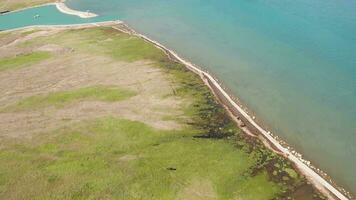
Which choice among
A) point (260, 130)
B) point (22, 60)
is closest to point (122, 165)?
point (260, 130)

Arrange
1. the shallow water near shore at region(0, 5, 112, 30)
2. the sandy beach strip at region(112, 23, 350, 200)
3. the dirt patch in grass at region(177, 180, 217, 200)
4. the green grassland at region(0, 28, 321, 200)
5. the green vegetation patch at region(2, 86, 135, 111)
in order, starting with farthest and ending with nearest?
→ the shallow water near shore at region(0, 5, 112, 30)
the green vegetation patch at region(2, 86, 135, 111)
the sandy beach strip at region(112, 23, 350, 200)
the green grassland at region(0, 28, 321, 200)
the dirt patch in grass at region(177, 180, 217, 200)

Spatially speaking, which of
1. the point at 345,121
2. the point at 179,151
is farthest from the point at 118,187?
the point at 345,121

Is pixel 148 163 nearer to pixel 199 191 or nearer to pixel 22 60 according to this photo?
pixel 199 191

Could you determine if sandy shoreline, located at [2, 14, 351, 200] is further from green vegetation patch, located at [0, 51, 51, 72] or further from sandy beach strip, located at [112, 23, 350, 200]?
green vegetation patch, located at [0, 51, 51, 72]

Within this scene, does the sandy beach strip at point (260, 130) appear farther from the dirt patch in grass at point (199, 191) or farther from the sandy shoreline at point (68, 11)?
the sandy shoreline at point (68, 11)

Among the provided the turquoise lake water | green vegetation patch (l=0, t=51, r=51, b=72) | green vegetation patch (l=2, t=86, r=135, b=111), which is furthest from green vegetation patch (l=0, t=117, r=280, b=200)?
green vegetation patch (l=0, t=51, r=51, b=72)

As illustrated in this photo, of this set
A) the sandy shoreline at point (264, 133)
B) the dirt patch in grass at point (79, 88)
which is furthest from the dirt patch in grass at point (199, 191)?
Result: the dirt patch in grass at point (79, 88)
